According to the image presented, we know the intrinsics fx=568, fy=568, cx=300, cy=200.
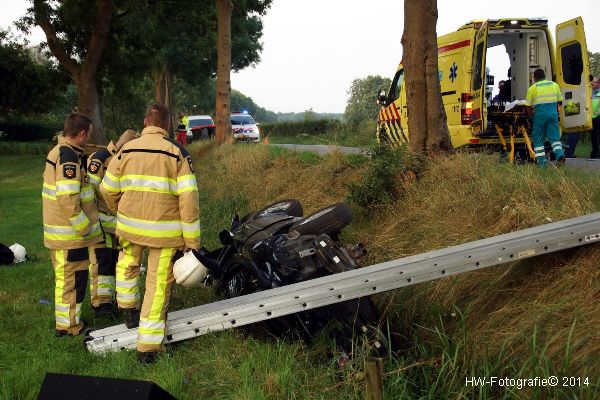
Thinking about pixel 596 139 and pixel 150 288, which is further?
pixel 596 139

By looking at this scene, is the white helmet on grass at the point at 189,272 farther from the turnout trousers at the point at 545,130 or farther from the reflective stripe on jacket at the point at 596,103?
the reflective stripe on jacket at the point at 596,103

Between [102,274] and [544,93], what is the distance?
6.86 meters

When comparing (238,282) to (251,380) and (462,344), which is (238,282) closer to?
(251,380)

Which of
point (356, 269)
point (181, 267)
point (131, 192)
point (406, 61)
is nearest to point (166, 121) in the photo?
point (131, 192)

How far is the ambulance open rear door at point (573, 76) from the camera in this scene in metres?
9.14

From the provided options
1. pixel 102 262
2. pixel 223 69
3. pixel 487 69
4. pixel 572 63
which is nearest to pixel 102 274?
pixel 102 262

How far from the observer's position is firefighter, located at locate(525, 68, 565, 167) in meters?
8.52

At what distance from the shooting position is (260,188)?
29.8ft

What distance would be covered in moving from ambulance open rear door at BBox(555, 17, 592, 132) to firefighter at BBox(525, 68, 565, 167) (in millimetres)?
931

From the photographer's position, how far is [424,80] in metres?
6.79

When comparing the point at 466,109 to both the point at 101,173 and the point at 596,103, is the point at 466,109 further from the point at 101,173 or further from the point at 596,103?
the point at 101,173

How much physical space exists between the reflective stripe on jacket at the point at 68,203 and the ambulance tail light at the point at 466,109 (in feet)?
20.0

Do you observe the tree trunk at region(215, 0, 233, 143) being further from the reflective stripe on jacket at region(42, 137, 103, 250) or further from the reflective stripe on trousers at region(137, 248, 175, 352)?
the reflective stripe on trousers at region(137, 248, 175, 352)

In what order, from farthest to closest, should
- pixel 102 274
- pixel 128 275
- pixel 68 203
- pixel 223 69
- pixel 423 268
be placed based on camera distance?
1. pixel 223 69
2. pixel 102 274
3. pixel 68 203
4. pixel 128 275
5. pixel 423 268
